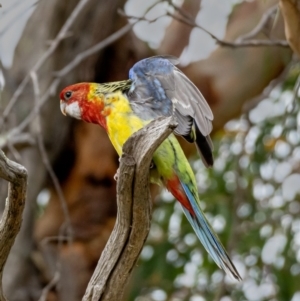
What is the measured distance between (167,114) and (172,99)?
41 mm

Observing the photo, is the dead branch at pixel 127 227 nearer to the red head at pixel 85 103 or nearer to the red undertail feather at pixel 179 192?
the red undertail feather at pixel 179 192

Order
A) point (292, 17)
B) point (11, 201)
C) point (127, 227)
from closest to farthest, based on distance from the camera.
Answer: point (11, 201) < point (127, 227) < point (292, 17)

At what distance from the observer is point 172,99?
1886 mm

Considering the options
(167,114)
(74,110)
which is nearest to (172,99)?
(167,114)

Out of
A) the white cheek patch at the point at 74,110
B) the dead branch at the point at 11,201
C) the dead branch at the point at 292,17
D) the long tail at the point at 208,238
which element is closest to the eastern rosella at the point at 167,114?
the long tail at the point at 208,238

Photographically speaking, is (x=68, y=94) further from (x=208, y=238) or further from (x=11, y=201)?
(x=11, y=201)

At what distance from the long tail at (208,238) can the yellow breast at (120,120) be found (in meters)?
0.20

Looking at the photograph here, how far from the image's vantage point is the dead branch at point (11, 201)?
4.75ft

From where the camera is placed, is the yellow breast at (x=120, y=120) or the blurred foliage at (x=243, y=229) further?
the blurred foliage at (x=243, y=229)

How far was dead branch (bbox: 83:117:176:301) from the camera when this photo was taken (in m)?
1.56

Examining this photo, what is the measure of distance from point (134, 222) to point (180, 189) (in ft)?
1.20

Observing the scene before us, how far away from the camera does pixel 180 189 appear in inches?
76.6

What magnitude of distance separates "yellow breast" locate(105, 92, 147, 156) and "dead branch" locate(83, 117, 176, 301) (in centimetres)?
33

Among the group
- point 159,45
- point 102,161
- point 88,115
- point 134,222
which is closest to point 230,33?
point 159,45
